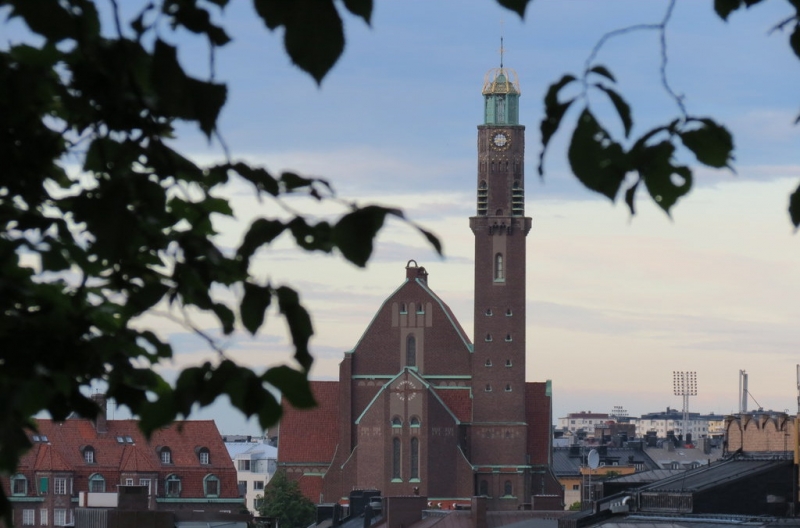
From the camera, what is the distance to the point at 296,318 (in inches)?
163

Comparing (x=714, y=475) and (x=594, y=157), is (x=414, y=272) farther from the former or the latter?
(x=594, y=157)

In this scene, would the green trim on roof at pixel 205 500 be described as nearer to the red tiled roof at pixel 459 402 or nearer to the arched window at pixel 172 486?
the arched window at pixel 172 486

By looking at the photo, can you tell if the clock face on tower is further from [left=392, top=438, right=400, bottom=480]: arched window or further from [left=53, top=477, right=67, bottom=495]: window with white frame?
[left=53, top=477, right=67, bottom=495]: window with white frame

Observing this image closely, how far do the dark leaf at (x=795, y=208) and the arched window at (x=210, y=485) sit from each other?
69.6 meters

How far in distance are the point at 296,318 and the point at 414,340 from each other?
87331 mm

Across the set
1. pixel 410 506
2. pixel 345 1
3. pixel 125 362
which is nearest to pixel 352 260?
pixel 345 1

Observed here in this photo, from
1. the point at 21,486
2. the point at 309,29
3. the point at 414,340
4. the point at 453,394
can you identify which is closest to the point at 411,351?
the point at 414,340

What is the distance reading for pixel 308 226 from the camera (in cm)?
421

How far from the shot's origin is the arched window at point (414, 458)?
86750 mm

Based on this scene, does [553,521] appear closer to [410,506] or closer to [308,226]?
[410,506]

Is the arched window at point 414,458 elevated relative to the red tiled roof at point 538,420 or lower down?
lower down

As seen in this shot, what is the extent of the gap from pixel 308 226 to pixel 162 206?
2.07 ft

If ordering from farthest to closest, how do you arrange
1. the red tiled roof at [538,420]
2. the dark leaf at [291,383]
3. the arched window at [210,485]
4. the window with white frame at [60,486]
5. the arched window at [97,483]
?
the red tiled roof at [538,420]
the arched window at [210,485]
the arched window at [97,483]
the window with white frame at [60,486]
the dark leaf at [291,383]

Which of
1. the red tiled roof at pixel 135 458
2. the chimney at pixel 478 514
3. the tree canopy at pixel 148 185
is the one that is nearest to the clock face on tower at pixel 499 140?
the red tiled roof at pixel 135 458
